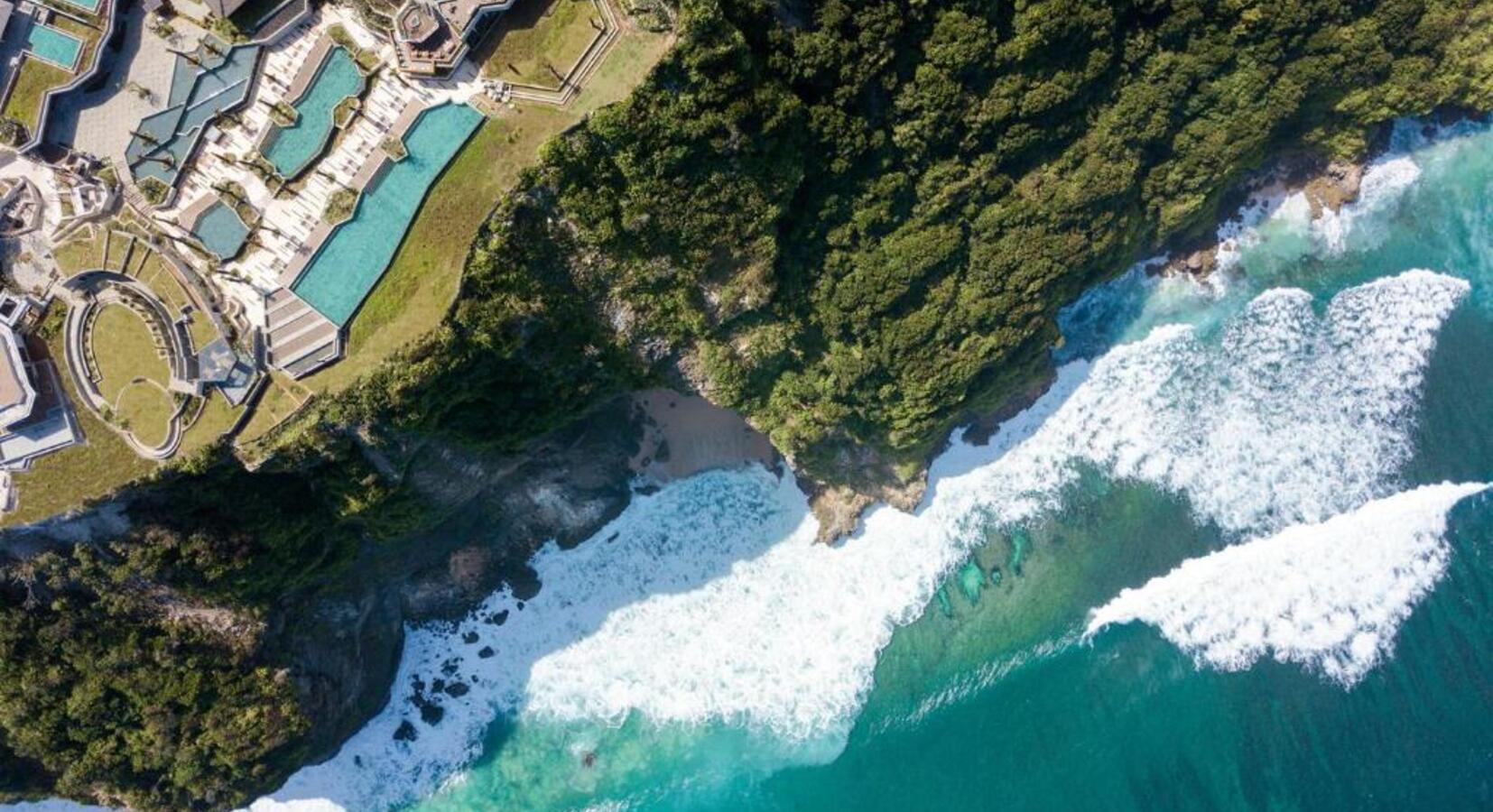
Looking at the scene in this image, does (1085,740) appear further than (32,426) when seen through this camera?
Yes

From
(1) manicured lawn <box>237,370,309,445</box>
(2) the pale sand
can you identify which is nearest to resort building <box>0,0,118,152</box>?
(1) manicured lawn <box>237,370,309,445</box>

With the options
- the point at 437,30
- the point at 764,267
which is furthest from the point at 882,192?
the point at 437,30

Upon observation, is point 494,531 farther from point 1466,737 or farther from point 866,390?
point 1466,737

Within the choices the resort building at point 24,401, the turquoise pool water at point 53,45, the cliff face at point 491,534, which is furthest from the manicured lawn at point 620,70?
the resort building at point 24,401

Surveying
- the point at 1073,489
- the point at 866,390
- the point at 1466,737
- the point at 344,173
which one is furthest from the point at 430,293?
the point at 1466,737

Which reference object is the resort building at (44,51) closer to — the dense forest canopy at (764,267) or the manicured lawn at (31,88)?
the manicured lawn at (31,88)
